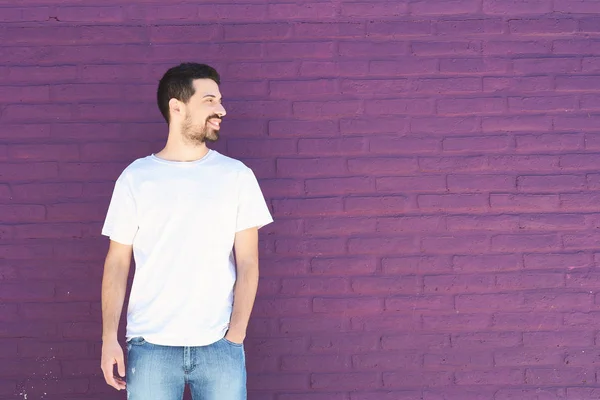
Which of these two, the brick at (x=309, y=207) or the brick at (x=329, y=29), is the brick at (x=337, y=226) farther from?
the brick at (x=329, y=29)

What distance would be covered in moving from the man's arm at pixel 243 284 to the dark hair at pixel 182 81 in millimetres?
666

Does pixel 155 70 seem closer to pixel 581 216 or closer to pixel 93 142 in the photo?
pixel 93 142

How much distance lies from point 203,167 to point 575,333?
2201mm

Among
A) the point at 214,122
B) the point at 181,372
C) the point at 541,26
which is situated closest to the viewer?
the point at 181,372

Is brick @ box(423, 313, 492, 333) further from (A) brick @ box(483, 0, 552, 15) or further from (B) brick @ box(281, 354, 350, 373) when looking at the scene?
(A) brick @ box(483, 0, 552, 15)

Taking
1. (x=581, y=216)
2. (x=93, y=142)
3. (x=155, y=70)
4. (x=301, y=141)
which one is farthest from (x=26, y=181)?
(x=581, y=216)

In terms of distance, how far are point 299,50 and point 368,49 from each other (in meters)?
0.38

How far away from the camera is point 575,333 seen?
3.73 meters

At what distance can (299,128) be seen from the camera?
12.3ft

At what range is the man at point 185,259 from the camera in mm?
2807

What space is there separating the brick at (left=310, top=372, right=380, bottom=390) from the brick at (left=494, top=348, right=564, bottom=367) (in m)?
0.67

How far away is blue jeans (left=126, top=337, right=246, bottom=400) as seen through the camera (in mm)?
2789

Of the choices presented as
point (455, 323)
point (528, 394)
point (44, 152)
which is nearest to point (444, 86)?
point (455, 323)

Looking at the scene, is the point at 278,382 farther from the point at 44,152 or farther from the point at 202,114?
the point at 44,152
